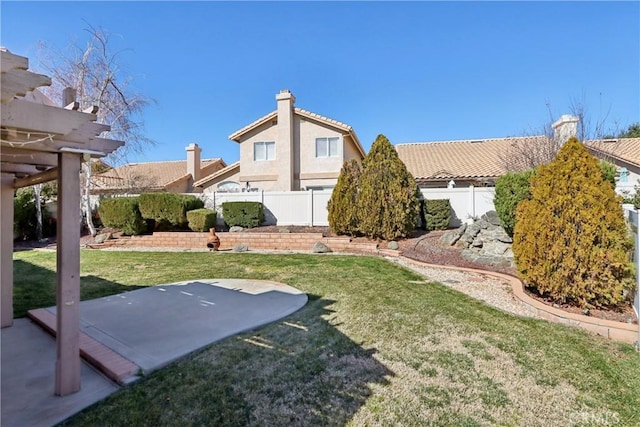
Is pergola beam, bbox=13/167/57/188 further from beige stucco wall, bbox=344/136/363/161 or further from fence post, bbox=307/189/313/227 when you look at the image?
beige stucco wall, bbox=344/136/363/161

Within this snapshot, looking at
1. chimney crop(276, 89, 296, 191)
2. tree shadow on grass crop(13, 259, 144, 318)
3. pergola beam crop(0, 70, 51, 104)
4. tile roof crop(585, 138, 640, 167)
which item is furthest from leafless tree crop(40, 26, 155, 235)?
tile roof crop(585, 138, 640, 167)

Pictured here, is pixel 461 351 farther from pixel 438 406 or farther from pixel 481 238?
pixel 481 238

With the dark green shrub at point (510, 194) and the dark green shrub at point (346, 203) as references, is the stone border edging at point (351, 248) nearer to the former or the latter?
the dark green shrub at point (346, 203)

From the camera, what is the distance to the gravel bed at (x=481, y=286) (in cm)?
568

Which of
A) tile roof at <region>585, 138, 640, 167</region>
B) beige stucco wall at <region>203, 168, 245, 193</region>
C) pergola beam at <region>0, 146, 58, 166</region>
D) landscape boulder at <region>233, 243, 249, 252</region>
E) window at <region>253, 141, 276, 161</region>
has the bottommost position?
landscape boulder at <region>233, 243, 249, 252</region>

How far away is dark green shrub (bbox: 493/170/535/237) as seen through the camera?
8930 millimetres

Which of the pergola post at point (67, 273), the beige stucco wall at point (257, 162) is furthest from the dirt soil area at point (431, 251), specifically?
the pergola post at point (67, 273)

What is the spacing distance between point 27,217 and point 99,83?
7645 mm

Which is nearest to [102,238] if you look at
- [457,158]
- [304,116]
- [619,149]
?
[304,116]

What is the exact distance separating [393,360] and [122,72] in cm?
1924

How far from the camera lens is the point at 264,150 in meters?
21.4

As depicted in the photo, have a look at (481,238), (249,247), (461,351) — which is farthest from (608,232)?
(249,247)

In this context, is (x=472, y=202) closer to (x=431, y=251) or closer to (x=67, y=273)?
(x=431, y=251)

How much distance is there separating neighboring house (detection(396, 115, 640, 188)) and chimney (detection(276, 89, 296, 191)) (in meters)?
7.92
